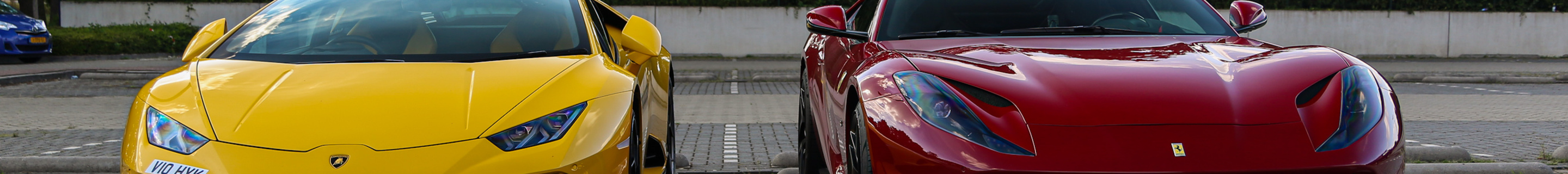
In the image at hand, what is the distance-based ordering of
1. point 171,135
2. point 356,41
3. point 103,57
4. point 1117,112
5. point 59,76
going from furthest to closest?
1. point 103,57
2. point 59,76
3. point 356,41
4. point 171,135
5. point 1117,112

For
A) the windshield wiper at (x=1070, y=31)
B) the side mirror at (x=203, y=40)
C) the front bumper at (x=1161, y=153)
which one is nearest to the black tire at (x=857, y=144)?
the front bumper at (x=1161, y=153)

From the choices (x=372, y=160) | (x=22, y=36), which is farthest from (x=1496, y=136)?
(x=22, y=36)

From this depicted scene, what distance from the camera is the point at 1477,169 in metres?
4.32

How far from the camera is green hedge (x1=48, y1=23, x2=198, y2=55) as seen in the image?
20.2m

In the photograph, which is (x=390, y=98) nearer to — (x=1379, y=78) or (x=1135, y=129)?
(x=1135, y=129)

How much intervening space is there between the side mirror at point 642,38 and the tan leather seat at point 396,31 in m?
0.65

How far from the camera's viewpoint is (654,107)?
393 cm

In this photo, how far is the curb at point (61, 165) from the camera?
4.51m

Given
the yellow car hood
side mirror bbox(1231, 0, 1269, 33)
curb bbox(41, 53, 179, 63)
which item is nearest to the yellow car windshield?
the yellow car hood

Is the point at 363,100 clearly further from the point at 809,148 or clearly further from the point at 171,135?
the point at 809,148

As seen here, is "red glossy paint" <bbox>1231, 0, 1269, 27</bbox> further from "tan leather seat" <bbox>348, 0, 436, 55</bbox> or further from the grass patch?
"tan leather seat" <bbox>348, 0, 436, 55</bbox>

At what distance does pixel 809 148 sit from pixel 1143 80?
1.74 m

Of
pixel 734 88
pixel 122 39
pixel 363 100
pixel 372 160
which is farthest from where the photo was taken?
pixel 122 39

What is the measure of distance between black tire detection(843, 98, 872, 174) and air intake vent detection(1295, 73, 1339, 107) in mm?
908
